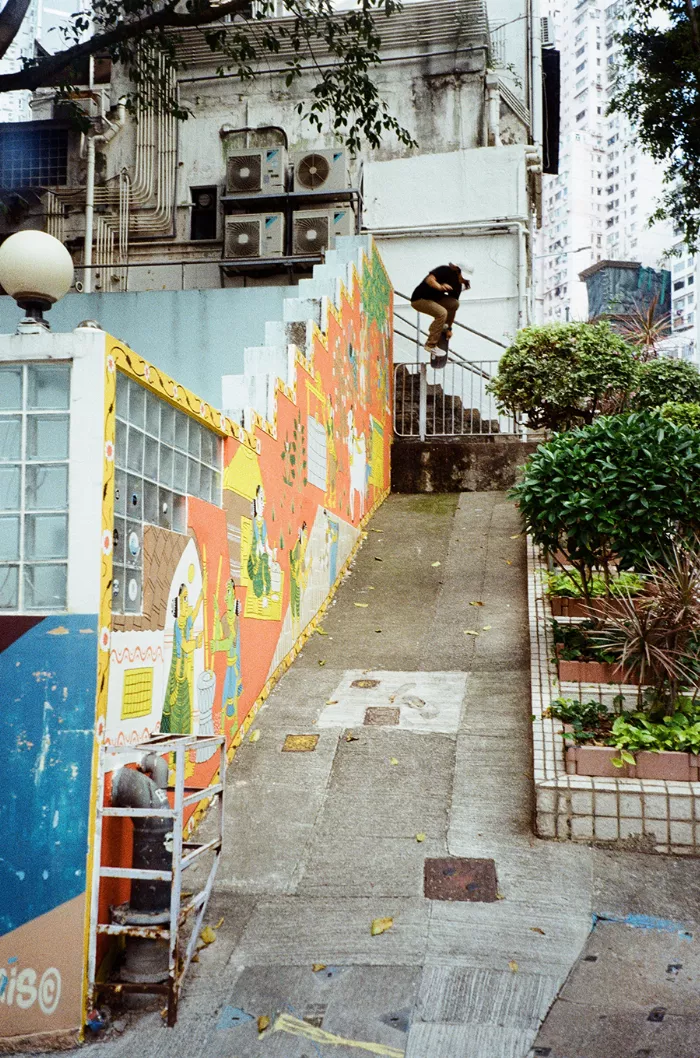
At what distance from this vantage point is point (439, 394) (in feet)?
43.7

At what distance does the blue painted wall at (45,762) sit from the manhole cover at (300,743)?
2.37 metres

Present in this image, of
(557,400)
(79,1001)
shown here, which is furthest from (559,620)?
(79,1001)

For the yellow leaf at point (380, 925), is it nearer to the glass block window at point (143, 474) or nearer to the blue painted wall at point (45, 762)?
the blue painted wall at point (45, 762)

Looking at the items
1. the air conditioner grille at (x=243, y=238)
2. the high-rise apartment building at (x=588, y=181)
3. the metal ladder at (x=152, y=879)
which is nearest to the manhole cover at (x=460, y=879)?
the metal ladder at (x=152, y=879)

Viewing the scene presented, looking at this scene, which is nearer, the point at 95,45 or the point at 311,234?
the point at 95,45

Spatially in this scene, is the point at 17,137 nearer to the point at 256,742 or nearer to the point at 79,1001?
the point at 256,742

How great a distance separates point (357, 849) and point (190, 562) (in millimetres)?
1771

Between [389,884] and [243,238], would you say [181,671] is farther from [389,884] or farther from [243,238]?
[243,238]

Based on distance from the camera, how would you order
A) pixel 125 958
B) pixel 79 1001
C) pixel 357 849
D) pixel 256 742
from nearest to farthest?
pixel 79 1001
pixel 125 958
pixel 357 849
pixel 256 742

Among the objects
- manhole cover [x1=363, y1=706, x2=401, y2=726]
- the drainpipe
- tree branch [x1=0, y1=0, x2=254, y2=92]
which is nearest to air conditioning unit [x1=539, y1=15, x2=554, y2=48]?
the drainpipe

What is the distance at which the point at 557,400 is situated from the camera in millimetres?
10250

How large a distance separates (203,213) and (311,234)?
309 centimetres

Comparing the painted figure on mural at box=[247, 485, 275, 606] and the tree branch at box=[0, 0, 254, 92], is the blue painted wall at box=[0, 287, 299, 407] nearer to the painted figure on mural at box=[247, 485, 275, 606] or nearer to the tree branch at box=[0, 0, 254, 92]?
the tree branch at box=[0, 0, 254, 92]

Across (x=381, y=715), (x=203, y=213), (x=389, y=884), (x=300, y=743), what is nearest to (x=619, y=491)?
(x=381, y=715)
